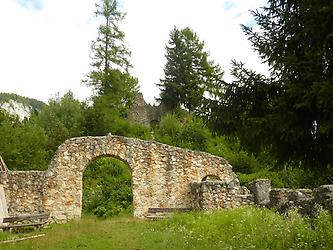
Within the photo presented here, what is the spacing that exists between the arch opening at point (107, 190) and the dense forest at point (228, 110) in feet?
0.19

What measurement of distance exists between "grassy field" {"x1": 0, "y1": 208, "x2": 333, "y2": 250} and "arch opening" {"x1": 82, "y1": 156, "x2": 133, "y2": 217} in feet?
16.6

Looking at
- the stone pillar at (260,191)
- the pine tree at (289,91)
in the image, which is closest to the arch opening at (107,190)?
the stone pillar at (260,191)

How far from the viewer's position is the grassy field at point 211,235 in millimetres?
7500

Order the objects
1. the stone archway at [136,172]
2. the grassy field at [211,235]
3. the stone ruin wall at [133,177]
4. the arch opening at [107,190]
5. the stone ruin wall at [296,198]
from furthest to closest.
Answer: the arch opening at [107,190], the stone archway at [136,172], the stone ruin wall at [133,177], the stone ruin wall at [296,198], the grassy field at [211,235]

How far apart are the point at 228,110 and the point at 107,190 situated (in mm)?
14067

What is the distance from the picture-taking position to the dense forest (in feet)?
20.6

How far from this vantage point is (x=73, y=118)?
3225cm

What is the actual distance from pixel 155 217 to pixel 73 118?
55.8 ft

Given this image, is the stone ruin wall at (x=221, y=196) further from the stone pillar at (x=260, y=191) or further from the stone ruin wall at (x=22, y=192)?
the stone ruin wall at (x=22, y=192)

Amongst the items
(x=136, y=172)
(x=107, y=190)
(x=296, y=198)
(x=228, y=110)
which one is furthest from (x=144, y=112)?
(x=228, y=110)

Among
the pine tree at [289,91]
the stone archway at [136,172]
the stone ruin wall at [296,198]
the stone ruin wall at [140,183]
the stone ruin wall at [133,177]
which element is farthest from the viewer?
the stone archway at [136,172]

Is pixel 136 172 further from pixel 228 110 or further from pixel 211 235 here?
pixel 228 110

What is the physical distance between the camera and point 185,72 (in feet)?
120

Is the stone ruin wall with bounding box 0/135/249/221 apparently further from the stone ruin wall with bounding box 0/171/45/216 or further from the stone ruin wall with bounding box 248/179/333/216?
the stone ruin wall with bounding box 248/179/333/216
